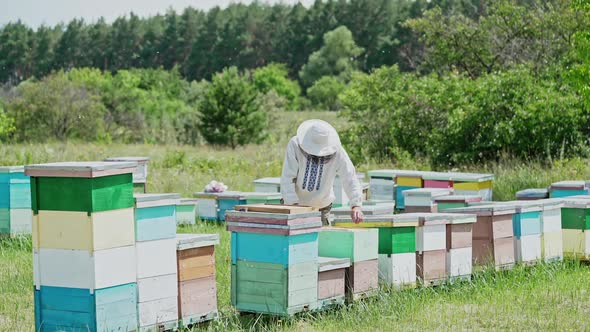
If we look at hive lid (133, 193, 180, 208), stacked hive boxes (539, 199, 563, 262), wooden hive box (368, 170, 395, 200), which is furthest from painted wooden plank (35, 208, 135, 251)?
wooden hive box (368, 170, 395, 200)

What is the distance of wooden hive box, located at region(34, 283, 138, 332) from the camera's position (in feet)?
16.7

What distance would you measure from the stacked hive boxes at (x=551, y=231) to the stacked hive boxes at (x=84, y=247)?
14.4ft

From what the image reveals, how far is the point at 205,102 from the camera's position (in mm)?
32625

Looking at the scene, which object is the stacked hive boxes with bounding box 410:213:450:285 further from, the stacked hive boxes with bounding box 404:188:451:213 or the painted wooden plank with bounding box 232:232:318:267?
the stacked hive boxes with bounding box 404:188:451:213

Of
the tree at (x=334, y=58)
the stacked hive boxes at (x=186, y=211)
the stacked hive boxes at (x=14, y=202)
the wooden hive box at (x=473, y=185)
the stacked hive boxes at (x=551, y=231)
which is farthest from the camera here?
the tree at (x=334, y=58)

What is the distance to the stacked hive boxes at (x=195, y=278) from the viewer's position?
574 centimetres

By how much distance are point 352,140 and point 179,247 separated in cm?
1460

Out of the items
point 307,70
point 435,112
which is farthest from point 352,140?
point 307,70

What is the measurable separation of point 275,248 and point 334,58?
6030 centimetres

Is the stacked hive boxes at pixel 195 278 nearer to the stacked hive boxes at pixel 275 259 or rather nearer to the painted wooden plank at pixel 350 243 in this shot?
the stacked hive boxes at pixel 275 259

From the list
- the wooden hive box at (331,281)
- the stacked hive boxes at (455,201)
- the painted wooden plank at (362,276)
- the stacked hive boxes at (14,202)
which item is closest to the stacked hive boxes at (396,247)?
the painted wooden plank at (362,276)

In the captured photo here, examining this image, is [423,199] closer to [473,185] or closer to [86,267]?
[473,185]

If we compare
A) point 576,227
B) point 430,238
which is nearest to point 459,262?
point 430,238

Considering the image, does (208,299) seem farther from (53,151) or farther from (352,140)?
(53,151)
